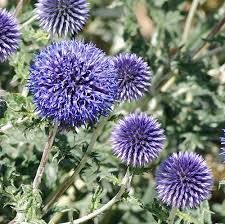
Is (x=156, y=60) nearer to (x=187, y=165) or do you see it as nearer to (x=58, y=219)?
(x=58, y=219)

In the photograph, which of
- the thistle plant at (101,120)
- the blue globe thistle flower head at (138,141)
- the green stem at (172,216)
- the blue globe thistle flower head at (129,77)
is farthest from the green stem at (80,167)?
the green stem at (172,216)

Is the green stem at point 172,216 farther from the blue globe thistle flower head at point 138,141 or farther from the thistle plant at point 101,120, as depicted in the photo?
the blue globe thistle flower head at point 138,141

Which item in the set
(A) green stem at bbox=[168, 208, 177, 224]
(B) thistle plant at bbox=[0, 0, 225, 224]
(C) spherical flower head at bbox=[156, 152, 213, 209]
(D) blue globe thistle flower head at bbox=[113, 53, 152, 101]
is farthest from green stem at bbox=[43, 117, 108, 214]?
(A) green stem at bbox=[168, 208, 177, 224]

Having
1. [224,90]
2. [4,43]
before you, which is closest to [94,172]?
[4,43]

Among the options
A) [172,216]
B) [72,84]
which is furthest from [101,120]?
[172,216]

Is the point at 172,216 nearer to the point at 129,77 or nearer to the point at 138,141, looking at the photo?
the point at 138,141

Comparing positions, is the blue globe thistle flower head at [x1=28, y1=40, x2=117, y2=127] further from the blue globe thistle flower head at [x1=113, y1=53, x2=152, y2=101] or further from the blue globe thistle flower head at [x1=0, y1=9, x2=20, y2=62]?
the blue globe thistle flower head at [x1=0, y1=9, x2=20, y2=62]

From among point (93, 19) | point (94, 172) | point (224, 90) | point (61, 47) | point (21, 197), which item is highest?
point (93, 19)
